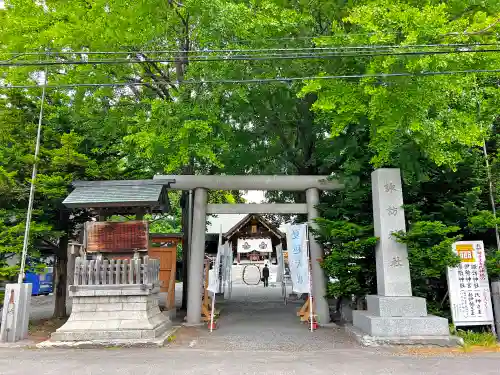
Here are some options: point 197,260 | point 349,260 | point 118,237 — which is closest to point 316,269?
point 349,260

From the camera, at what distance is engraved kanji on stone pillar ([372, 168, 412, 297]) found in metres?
9.37

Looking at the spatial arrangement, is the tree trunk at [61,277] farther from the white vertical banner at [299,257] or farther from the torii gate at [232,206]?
the white vertical banner at [299,257]

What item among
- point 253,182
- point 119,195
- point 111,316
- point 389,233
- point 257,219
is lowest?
point 111,316

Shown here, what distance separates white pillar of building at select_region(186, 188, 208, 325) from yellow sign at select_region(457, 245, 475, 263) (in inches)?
282

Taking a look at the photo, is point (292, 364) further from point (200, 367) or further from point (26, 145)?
point (26, 145)

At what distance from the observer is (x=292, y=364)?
7.18 metres

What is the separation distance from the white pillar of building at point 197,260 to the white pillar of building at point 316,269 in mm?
3380

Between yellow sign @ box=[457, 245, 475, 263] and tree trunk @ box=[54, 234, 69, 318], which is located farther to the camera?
tree trunk @ box=[54, 234, 69, 318]

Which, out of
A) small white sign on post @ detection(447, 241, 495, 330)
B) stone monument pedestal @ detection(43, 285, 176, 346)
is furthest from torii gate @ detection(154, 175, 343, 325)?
small white sign on post @ detection(447, 241, 495, 330)

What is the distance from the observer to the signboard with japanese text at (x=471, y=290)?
365 inches

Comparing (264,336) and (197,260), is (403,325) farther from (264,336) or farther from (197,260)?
(197,260)

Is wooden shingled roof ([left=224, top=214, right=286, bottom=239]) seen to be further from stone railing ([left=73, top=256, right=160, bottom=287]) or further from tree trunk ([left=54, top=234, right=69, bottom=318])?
stone railing ([left=73, top=256, right=160, bottom=287])

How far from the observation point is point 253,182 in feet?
40.6

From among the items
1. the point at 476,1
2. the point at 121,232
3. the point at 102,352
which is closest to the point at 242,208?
the point at 121,232
